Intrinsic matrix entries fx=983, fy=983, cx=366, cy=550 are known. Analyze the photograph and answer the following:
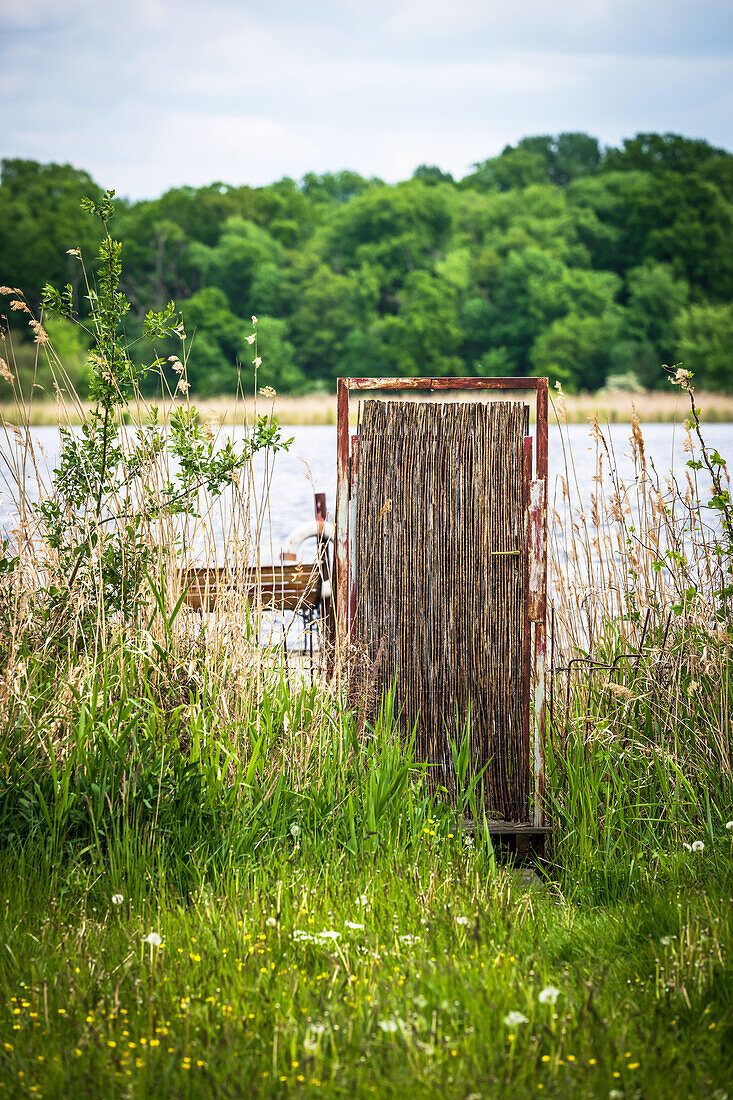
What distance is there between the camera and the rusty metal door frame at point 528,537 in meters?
4.12

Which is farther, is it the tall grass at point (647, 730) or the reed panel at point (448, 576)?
the reed panel at point (448, 576)

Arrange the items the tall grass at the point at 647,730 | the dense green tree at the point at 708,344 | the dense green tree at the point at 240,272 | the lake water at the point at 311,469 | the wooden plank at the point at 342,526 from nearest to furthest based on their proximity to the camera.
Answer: the tall grass at the point at 647,730, the wooden plank at the point at 342,526, the lake water at the point at 311,469, the dense green tree at the point at 708,344, the dense green tree at the point at 240,272

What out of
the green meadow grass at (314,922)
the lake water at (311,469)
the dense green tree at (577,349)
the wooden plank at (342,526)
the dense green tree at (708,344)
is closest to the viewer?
the green meadow grass at (314,922)

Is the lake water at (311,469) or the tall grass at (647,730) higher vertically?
the lake water at (311,469)

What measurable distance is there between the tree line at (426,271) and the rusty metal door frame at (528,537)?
111 feet

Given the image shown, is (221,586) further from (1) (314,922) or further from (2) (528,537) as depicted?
(1) (314,922)

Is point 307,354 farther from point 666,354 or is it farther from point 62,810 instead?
point 62,810

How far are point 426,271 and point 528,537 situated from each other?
45.4m

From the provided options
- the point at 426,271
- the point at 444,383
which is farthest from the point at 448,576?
the point at 426,271

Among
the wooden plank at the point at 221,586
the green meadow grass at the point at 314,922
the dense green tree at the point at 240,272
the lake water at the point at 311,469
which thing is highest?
the dense green tree at the point at 240,272

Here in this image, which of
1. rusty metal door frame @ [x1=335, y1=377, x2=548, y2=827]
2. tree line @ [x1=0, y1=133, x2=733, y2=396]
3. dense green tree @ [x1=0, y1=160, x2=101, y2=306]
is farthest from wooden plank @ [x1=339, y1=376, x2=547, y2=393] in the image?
dense green tree @ [x1=0, y1=160, x2=101, y2=306]

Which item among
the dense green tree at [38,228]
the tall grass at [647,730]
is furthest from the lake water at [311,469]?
the dense green tree at [38,228]

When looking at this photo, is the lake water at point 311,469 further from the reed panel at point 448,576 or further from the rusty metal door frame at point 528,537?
the reed panel at point 448,576

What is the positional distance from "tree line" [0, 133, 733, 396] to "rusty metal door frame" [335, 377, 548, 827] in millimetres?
33732
